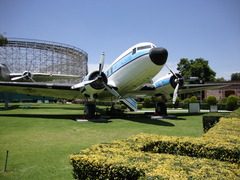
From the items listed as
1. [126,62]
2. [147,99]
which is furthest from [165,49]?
[147,99]

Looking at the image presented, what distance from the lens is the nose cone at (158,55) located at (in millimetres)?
20000

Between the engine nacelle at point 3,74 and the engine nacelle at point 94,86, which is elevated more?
the engine nacelle at point 3,74

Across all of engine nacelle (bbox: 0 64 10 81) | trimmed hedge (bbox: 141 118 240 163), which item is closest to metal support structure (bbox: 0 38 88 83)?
engine nacelle (bbox: 0 64 10 81)

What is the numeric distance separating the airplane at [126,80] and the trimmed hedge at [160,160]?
13.4 meters

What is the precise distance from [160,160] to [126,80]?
1849 cm

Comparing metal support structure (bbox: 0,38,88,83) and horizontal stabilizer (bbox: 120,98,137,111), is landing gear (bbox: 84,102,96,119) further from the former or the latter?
metal support structure (bbox: 0,38,88,83)

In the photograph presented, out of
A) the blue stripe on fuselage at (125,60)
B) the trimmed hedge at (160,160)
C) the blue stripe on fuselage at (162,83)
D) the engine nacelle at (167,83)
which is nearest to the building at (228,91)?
the engine nacelle at (167,83)

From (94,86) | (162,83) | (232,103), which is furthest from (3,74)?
(232,103)

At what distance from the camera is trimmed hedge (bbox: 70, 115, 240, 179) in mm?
4723

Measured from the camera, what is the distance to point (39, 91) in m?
27.5

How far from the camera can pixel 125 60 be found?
23.5m

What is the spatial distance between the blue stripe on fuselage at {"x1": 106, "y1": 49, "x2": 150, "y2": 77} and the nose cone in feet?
2.47

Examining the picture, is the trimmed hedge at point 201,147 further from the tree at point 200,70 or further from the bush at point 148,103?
the tree at point 200,70

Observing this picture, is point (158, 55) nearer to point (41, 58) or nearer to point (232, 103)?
point (232, 103)
